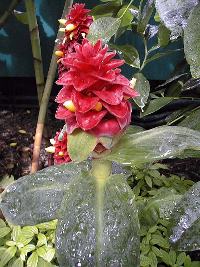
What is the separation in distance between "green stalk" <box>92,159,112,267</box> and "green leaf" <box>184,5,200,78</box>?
19 cm

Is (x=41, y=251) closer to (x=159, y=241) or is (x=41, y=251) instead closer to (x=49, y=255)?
(x=49, y=255)

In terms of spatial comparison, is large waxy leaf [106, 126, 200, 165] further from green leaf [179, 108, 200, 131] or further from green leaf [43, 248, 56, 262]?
green leaf [43, 248, 56, 262]

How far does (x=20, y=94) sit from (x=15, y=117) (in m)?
0.13

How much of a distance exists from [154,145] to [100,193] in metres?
0.10

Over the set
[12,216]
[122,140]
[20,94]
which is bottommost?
[20,94]

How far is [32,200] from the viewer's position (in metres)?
0.66

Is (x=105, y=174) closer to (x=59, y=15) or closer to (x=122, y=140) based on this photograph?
(x=122, y=140)

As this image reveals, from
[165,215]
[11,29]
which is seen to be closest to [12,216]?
[165,215]

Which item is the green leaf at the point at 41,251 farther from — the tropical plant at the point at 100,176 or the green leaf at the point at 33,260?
the tropical plant at the point at 100,176

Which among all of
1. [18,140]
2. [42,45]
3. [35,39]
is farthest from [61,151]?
[42,45]

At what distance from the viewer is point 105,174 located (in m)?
0.63

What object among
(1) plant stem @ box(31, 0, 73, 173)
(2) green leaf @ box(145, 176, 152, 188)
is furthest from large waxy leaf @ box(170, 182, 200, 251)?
(1) plant stem @ box(31, 0, 73, 173)

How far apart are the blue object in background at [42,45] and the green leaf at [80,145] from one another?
1.28 m

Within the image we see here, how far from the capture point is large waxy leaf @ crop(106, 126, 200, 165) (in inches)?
23.1
